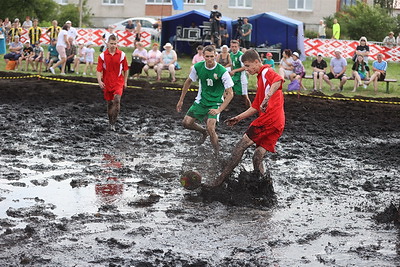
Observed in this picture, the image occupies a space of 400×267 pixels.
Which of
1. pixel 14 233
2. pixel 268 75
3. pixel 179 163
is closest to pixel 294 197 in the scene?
pixel 268 75

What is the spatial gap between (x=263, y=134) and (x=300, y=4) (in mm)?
42519

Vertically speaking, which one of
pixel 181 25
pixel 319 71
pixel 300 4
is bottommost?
pixel 319 71

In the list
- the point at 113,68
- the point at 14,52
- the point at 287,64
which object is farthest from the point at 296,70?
the point at 14,52

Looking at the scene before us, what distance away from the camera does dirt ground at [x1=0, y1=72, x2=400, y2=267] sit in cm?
702

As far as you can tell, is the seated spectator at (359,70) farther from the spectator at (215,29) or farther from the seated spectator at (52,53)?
the seated spectator at (52,53)

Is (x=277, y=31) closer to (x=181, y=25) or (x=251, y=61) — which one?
(x=181, y=25)

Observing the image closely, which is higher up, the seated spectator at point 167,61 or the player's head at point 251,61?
the player's head at point 251,61

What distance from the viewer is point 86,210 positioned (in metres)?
8.45

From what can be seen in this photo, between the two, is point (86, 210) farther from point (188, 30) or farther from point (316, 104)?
point (188, 30)

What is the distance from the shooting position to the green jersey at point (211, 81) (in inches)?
476

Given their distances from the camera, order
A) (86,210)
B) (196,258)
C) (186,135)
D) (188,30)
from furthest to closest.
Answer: (188,30), (186,135), (86,210), (196,258)

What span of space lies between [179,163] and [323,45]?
80.6 feet

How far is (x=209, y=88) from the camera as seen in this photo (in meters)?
12.4

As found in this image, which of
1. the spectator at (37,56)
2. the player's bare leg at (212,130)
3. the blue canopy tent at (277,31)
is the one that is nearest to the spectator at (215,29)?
the blue canopy tent at (277,31)
